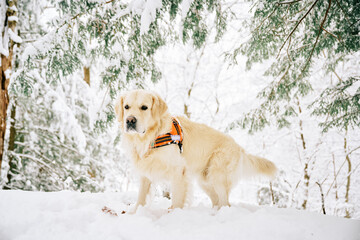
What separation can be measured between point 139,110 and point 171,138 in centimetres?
51

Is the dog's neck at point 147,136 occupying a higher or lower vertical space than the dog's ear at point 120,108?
lower

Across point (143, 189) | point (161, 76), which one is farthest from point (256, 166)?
point (161, 76)

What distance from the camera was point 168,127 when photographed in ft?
8.23

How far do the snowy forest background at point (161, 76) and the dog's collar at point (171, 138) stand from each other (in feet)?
3.98

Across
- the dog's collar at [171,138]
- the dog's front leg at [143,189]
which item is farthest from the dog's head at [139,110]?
the dog's front leg at [143,189]

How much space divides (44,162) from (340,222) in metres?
5.79

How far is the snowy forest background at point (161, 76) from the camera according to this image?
2.76 meters

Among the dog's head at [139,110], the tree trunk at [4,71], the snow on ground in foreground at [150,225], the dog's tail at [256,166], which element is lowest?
the snow on ground in foreground at [150,225]

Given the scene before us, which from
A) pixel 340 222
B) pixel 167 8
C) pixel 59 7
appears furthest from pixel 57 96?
pixel 340 222

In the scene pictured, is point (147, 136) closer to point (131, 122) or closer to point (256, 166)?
point (131, 122)

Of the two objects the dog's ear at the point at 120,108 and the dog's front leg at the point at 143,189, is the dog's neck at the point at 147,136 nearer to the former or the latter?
the dog's ear at the point at 120,108

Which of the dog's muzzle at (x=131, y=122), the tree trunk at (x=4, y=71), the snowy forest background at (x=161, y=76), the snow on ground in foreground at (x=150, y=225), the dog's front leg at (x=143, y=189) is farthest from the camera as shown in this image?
the tree trunk at (x=4, y=71)

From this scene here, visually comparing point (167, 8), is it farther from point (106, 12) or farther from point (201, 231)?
point (201, 231)

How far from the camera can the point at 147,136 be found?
2410 millimetres
